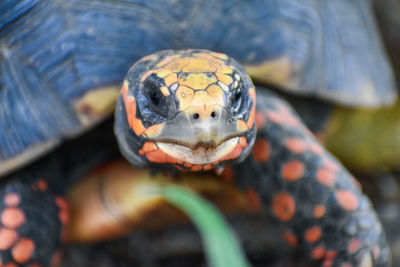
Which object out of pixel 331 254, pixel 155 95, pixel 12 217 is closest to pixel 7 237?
pixel 12 217

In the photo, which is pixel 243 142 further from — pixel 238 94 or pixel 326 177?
pixel 326 177

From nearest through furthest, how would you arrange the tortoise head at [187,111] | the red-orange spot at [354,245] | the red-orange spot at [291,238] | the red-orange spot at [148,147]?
the tortoise head at [187,111] → the red-orange spot at [148,147] → the red-orange spot at [354,245] → the red-orange spot at [291,238]

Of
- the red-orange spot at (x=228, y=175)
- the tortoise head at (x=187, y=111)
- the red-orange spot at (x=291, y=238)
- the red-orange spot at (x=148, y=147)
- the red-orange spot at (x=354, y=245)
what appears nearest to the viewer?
the tortoise head at (x=187, y=111)

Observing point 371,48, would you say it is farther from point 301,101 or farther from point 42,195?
point 42,195

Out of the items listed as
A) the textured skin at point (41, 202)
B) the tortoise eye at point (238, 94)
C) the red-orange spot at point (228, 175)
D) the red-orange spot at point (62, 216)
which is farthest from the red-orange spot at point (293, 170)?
the red-orange spot at point (62, 216)

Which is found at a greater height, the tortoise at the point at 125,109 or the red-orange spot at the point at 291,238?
the tortoise at the point at 125,109

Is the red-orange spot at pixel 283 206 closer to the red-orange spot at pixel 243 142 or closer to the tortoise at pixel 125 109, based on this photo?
the tortoise at pixel 125 109

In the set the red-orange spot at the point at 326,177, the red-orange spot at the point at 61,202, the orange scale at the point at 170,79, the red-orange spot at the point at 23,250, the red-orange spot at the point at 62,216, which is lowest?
the red-orange spot at the point at 326,177
